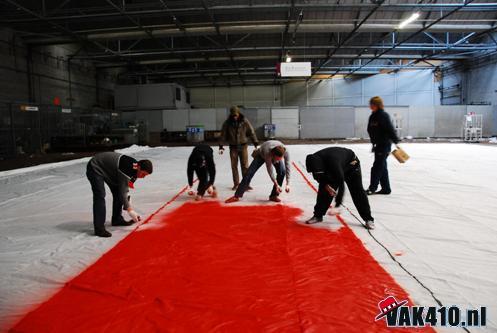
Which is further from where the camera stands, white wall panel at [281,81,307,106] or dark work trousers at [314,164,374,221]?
white wall panel at [281,81,307,106]

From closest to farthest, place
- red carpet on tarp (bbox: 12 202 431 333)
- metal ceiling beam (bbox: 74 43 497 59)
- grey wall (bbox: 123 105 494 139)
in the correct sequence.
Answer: red carpet on tarp (bbox: 12 202 431 333), metal ceiling beam (bbox: 74 43 497 59), grey wall (bbox: 123 105 494 139)

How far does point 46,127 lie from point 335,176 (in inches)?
566

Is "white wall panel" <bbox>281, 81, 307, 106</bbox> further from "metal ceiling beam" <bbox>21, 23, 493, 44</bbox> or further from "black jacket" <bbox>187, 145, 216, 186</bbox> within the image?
"black jacket" <bbox>187, 145, 216, 186</bbox>

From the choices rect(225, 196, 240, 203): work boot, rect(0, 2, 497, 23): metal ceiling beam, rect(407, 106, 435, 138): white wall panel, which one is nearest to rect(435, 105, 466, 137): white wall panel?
rect(407, 106, 435, 138): white wall panel

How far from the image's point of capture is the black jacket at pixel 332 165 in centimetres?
361

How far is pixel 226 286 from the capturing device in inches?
99.3

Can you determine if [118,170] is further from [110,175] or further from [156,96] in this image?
[156,96]

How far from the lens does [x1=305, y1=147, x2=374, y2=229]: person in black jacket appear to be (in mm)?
3623

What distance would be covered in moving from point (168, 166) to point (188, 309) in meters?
7.65

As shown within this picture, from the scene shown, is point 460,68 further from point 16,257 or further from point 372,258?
point 16,257

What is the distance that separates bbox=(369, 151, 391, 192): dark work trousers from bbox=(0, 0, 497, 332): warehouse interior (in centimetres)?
24

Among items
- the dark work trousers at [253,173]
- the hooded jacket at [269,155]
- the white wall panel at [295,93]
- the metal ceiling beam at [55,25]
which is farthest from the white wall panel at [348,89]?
the hooded jacket at [269,155]

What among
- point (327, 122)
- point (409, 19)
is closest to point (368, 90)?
point (327, 122)

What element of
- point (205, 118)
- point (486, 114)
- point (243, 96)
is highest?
point (243, 96)
